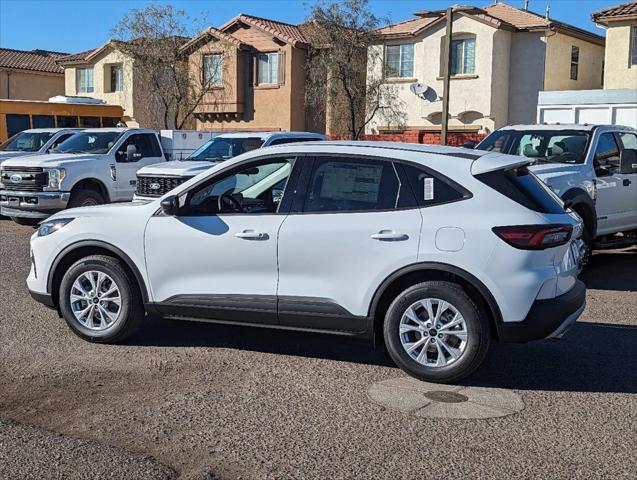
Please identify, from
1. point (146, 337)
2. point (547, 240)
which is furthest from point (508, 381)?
point (146, 337)

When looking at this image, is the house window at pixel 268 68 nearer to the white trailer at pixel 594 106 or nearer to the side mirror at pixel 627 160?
the white trailer at pixel 594 106

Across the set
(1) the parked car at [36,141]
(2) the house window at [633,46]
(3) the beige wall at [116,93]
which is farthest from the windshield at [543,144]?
(3) the beige wall at [116,93]

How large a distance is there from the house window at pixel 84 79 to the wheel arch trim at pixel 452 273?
4161cm

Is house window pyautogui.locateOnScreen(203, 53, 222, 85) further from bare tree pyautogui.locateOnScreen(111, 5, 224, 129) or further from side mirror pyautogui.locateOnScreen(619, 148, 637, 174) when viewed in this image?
side mirror pyautogui.locateOnScreen(619, 148, 637, 174)

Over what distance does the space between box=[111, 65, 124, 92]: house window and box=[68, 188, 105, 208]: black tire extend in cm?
2894

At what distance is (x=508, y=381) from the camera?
6172mm

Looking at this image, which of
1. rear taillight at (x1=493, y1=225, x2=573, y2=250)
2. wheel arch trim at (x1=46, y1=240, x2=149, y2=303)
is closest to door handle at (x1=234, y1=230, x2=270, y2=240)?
wheel arch trim at (x1=46, y1=240, x2=149, y2=303)

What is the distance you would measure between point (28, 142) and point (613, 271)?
13.3 meters

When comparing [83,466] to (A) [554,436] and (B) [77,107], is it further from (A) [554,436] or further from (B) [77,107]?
(B) [77,107]

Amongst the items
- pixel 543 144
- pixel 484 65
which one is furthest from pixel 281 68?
pixel 543 144

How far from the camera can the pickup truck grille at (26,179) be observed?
49.4 ft

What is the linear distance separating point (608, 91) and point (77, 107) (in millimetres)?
15398

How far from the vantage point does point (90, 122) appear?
81.2 ft

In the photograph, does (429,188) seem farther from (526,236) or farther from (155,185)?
(155,185)
